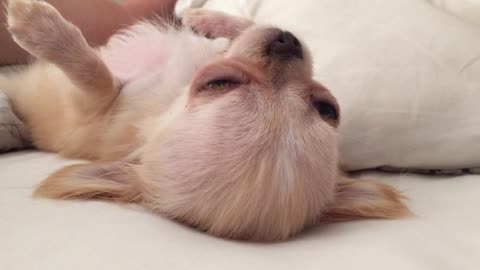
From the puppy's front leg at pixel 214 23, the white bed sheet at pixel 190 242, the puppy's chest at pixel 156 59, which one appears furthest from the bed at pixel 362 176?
the puppy's chest at pixel 156 59

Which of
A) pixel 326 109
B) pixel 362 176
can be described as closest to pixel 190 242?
pixel 326 109

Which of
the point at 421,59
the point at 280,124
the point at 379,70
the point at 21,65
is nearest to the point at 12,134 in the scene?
the point at 21,65

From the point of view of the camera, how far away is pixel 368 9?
4.33 ft

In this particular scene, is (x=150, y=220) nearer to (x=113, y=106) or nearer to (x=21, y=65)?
(x=113, y=106)

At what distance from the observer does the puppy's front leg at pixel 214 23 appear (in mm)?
1401

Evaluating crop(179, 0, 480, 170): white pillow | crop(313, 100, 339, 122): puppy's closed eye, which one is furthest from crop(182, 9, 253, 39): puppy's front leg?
crop(313, 100, 339, 122): puppy's closed eye

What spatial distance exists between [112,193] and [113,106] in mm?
379

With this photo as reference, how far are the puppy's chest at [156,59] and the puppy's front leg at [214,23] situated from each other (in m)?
0.04

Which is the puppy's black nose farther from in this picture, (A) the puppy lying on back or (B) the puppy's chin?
(B) the puppy's chin

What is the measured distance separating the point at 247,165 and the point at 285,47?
341 mm

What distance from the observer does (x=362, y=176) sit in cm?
117

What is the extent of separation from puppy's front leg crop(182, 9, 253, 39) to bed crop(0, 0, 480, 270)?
0.45 ft

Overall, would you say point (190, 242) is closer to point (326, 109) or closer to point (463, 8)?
point (326, 109)

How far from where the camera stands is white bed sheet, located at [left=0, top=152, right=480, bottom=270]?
2.03 feet
